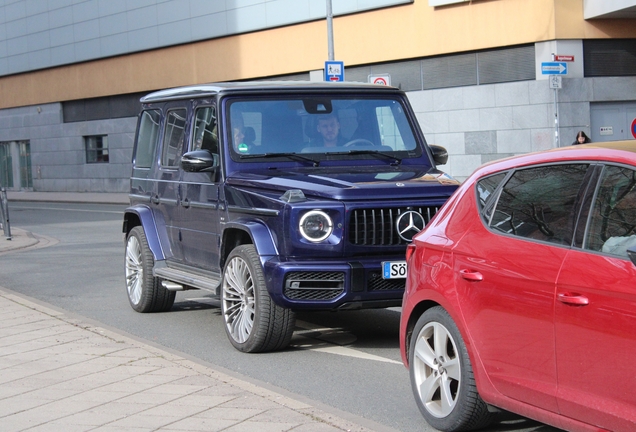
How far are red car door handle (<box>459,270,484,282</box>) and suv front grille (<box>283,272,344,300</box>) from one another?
7.35 ft

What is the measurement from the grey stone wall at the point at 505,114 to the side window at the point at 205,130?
18692 mm

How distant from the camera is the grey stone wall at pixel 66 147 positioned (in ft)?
151

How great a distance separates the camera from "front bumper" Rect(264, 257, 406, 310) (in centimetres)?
740

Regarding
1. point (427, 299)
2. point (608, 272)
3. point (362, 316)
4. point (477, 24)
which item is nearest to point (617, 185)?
point (608, 272)

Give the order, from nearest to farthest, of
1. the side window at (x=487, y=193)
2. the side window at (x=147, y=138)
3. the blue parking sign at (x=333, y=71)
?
the side window at (x=487, y=193) → the side window at (x=147, y=138) → the blue parking sign at (x=333, y=71)

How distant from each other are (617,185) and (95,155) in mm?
45816

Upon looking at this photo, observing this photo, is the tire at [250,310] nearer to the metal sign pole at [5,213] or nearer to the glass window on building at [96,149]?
the metal sign pole at [5,213]

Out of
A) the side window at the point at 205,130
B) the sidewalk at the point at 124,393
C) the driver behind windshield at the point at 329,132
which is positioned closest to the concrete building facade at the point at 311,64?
the driver behind windshield at the point at 329,132

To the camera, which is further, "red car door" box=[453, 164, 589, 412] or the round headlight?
the round headlight

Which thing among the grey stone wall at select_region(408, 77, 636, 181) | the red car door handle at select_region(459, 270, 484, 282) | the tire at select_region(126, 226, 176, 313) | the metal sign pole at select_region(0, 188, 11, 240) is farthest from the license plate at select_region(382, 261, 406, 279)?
the grey stone wall at select_region(408, 77, 636, 181)

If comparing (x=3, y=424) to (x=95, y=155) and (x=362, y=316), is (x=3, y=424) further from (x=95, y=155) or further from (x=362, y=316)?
(x=95, y=155)

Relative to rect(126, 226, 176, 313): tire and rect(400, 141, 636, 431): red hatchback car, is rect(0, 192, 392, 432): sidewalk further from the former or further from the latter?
rect(126, 226, 176, 313): tire

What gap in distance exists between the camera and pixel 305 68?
35.4m

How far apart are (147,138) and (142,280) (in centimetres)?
149
